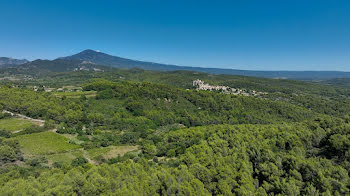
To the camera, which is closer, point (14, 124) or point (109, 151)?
point (109, 151)

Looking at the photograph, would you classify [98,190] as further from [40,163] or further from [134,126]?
[134,126]

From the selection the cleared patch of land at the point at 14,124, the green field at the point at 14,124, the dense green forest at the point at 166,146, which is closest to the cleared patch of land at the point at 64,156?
the dense green forest at the point at 166,146

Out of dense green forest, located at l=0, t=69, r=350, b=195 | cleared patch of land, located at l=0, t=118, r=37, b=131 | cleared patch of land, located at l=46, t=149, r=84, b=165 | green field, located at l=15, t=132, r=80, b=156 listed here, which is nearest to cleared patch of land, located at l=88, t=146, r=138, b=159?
dense green forest, located at l=0, t=69, r=350, b=195

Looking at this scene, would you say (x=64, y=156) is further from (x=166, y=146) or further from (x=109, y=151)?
(x=166, y=146)

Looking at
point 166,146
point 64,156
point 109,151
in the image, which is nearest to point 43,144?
point 64,156

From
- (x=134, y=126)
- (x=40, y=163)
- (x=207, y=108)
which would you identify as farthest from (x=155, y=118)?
(x=40, y=163)

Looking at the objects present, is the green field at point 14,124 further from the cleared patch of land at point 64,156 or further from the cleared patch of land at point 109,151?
Answer: the cleared patch of land at point 109,151

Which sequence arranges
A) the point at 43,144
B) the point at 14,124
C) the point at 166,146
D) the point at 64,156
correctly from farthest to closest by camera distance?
the point at 14,124 → the point at 166,146 → the point at 43,144 → the point at 64,156

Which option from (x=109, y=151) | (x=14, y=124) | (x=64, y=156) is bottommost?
(x=109, y=151)
